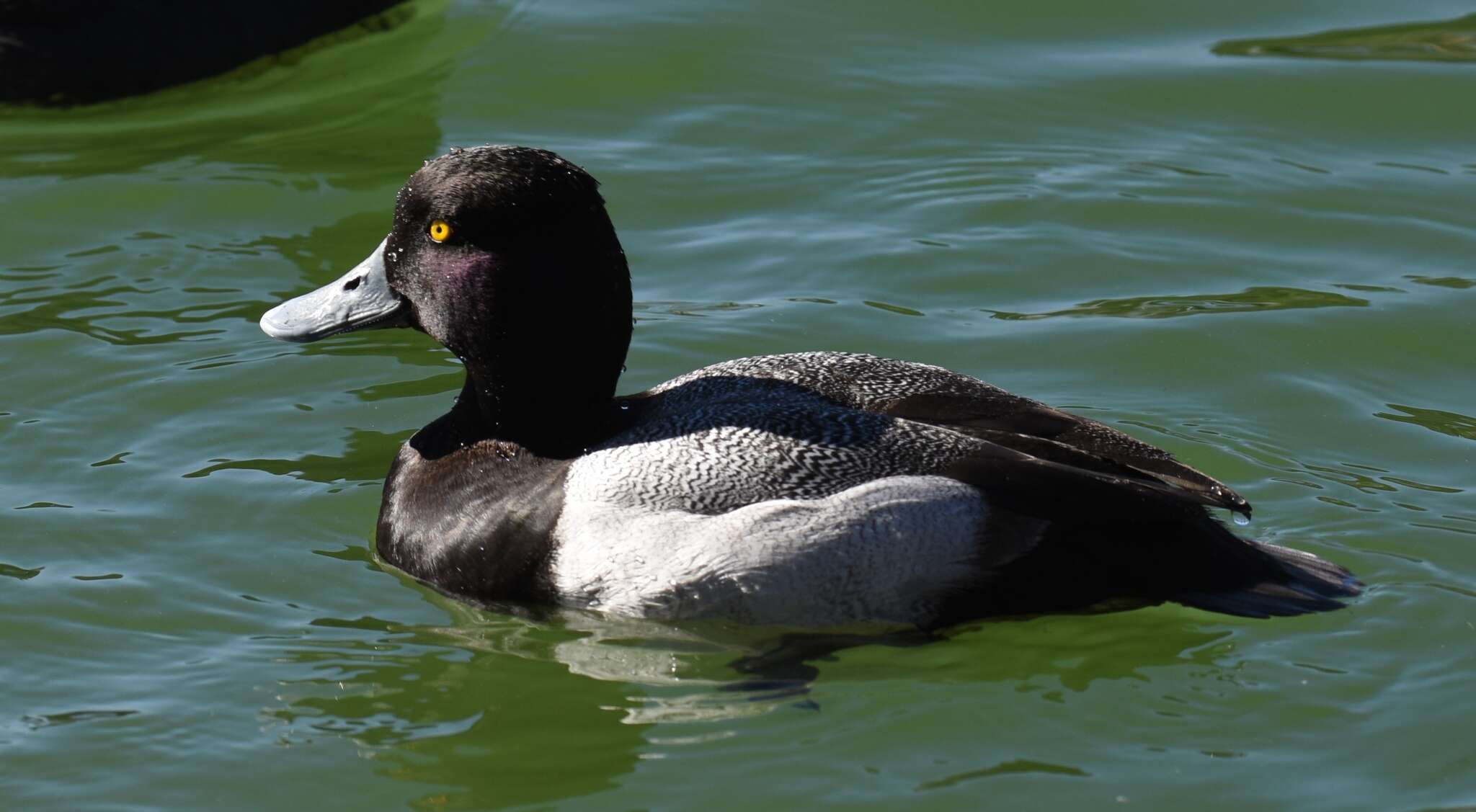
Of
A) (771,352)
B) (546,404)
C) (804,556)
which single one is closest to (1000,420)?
(804,556)

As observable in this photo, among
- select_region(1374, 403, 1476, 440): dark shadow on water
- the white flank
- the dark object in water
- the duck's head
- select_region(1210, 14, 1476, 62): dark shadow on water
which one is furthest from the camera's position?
select_region(1210, 14, 1476, 62): dark shadow on water

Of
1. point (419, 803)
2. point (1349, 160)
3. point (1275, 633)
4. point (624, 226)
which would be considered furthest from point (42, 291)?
point (1349, 160)

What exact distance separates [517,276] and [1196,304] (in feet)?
11.3

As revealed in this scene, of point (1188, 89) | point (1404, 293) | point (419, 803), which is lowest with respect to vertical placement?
point (419, 803)

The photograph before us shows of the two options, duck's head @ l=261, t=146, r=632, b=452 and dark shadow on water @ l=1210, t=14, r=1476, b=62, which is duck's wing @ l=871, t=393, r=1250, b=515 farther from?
dark shadow on water @ l=1210, t=14, r=1476, b=62

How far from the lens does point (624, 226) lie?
9133 millimetres

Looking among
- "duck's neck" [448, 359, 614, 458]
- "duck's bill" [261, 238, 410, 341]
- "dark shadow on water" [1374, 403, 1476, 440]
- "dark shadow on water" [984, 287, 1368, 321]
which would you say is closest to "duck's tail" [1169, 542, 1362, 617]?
"dark shadow on water" [1374, 403, 1476, 440]

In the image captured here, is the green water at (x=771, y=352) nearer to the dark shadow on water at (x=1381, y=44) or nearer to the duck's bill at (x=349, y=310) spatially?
the dark shadow on water at (x=1381, y=44)

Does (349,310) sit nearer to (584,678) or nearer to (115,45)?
(584,678)

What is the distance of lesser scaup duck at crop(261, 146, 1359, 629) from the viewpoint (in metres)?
5.56

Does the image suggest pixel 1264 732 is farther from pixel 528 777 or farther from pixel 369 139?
pixel 369 139

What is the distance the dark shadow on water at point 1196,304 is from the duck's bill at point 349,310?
2896 millimetres

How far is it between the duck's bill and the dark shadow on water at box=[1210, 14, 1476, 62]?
6.22m

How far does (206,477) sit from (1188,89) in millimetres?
5919
